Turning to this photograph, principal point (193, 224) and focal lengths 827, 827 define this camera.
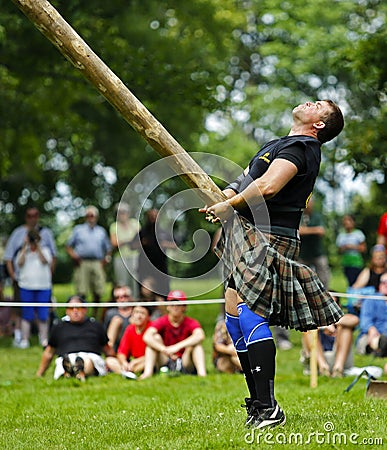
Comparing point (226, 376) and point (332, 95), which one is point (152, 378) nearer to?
point (226, 376)

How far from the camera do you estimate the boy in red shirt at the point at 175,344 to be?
28.1 feet

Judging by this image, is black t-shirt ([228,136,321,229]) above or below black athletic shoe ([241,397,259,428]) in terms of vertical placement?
above

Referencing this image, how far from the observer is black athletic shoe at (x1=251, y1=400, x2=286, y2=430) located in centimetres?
447

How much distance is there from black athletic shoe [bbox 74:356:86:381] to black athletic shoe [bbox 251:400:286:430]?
4019 mm

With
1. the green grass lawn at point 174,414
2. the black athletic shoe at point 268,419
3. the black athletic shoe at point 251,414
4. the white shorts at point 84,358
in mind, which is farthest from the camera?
the white shorts at point 84,358

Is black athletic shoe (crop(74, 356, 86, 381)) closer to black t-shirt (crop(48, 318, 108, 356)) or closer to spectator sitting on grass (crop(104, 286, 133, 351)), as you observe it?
black t-shirt (crop(48, 318, 108, 356))

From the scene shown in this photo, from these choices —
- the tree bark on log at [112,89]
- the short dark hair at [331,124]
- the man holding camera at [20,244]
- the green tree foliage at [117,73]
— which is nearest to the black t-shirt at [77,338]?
the man holding camera at [20,244]

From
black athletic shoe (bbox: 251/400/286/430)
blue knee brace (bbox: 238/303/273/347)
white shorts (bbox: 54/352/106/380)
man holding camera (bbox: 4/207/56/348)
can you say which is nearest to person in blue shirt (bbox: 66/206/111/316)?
man holding camera (bbox: 4/207/56/348)

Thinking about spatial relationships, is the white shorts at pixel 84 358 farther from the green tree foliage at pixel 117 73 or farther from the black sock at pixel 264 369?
the green tree foliage at pixel 117 73

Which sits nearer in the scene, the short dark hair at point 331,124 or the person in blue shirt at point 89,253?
the short dark hair at point 331,124

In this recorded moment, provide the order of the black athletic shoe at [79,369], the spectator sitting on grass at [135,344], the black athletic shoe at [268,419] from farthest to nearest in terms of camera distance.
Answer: the spectator sitting on grass at [135,344] → the black athletic shoe at [79,369] → the black athletic shoe at [268,419]

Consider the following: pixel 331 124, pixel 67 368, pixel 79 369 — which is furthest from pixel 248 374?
pixel 67 368

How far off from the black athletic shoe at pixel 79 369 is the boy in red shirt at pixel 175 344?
61 centimetres

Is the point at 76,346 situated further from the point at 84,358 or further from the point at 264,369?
the point at 264,369
